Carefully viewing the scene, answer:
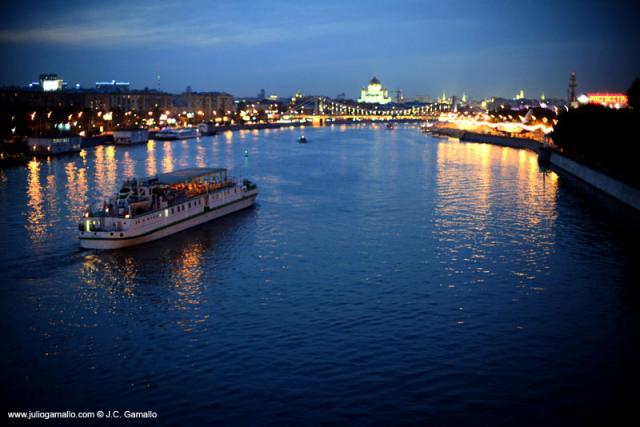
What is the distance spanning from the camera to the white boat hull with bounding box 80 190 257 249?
17062 mm

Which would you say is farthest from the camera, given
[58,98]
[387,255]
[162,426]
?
[58,98]

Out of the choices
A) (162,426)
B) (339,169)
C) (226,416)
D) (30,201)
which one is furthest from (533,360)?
(339,169)

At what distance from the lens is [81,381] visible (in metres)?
9.57

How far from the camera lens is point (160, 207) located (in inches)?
765

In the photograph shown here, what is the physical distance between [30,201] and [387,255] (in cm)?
1431

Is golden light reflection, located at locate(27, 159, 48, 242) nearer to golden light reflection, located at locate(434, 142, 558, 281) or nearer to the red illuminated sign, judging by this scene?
golden light reflection, located at locate(434, 142, 558, 281)

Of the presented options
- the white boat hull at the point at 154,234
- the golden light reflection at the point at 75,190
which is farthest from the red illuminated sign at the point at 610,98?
the white boat hull at the point at 154,234

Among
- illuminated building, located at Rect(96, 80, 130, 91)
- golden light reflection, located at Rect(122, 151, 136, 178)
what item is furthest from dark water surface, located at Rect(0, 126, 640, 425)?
illuminated building, located at Rect(96, 80, 130, 91)

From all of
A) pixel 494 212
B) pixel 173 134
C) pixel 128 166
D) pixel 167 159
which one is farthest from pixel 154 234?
pixel 173 134

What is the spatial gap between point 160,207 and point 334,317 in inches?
348

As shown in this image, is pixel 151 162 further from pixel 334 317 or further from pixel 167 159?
pixel 334 317

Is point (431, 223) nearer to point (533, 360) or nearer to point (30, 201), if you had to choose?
point (533, 360)

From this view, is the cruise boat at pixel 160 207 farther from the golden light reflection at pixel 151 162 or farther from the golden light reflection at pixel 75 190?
the golden light reflection at pixel 151 162

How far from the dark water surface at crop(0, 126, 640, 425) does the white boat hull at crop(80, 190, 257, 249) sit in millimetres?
315
